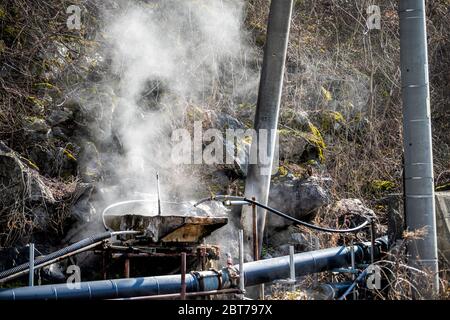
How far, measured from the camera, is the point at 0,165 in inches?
348

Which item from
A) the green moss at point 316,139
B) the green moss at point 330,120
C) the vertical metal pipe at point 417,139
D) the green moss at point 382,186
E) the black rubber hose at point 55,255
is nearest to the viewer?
the vertical metal pipe at point 417,139

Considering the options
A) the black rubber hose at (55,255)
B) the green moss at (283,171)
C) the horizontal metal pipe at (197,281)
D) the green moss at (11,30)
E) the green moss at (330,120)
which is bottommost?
the horizontal metal pipe at (197,281)

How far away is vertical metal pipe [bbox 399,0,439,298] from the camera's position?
583 centimetres

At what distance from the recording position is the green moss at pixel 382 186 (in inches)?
481

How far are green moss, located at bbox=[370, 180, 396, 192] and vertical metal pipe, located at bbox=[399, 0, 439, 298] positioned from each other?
634 cm

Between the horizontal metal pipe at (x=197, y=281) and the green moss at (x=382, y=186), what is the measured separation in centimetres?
466

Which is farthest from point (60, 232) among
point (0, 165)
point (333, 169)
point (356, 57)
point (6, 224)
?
point (356, 57)

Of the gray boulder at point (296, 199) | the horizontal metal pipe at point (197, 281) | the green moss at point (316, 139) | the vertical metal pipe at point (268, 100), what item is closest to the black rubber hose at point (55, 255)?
the horizontal metal pipe at point (197, 281)

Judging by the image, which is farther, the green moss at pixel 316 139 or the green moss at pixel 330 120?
the green moss at pixel 330 120

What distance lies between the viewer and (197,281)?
6.41 metres

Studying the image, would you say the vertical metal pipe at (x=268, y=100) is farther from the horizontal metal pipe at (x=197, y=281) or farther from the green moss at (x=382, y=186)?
the green moss at (x=382, y=186)

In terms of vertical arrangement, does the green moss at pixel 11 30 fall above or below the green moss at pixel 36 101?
above

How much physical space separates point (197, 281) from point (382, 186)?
6845 millimetres
